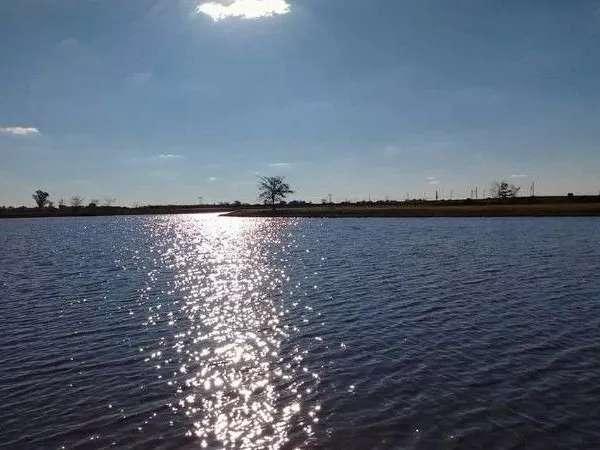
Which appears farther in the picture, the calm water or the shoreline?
the shoreline

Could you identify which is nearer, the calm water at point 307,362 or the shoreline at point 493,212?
the calm water at point 307,362

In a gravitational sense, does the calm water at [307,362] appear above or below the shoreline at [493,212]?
below

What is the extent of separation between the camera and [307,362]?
1659cm

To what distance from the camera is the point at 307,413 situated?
1241 cm

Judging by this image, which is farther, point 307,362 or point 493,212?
point 493,212

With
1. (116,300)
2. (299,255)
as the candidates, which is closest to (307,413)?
(116,300)

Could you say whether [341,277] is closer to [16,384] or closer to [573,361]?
[573,361]

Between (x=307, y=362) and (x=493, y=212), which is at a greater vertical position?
(x=493, y=212)

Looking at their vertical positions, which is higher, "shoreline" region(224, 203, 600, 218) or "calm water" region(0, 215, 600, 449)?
"shoreline" region(224, 203, 600, 218)

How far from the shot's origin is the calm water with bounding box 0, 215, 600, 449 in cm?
1145

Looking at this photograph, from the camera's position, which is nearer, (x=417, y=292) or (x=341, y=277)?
(x=417, y=292)

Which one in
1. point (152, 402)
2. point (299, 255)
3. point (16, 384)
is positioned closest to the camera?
point (152, 402)

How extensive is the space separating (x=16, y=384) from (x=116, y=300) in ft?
46.3

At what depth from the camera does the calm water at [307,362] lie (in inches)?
451
